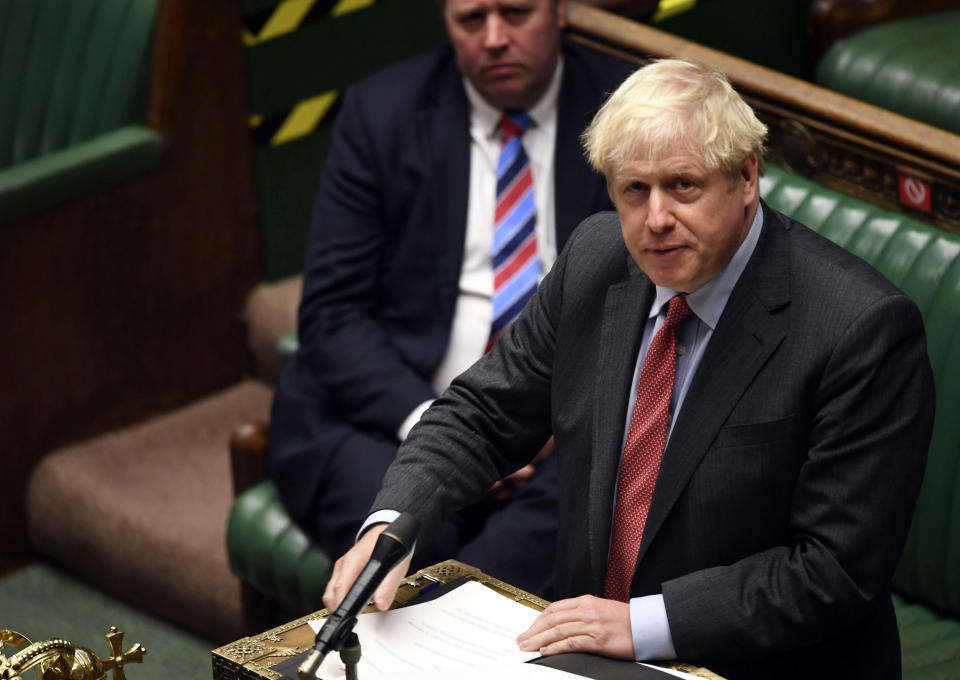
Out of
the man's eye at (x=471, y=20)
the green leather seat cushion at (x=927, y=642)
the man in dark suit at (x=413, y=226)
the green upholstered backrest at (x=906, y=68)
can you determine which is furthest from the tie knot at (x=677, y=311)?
the green upholstered backrest at (x=906, y=68)

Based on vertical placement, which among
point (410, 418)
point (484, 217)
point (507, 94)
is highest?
point (507, 94)

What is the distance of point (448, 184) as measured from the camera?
288cm

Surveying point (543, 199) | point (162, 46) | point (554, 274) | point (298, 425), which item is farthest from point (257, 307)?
point (554, 274)

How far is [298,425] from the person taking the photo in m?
2.94

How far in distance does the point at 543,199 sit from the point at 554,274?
829 millimetres

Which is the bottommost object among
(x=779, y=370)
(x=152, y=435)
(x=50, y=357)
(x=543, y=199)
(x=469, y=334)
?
(x=152, y=435)

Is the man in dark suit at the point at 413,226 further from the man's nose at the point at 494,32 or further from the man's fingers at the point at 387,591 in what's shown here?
the man's fingers at the point at 387,591

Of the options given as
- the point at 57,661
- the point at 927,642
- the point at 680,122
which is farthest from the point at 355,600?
the point at 927,642

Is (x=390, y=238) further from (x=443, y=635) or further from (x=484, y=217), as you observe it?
(x=443, y=635)

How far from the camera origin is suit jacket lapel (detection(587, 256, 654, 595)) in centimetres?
192

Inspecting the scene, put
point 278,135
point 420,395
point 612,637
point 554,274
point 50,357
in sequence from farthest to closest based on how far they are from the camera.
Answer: point 278,135 < point 50,357 < point 420,395 < point 554,274 < point 612,637

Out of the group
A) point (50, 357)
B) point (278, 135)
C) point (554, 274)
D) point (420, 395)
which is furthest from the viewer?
point (278, 135)

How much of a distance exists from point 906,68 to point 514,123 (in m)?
1.12

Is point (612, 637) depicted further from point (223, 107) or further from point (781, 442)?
point (223, 107)
